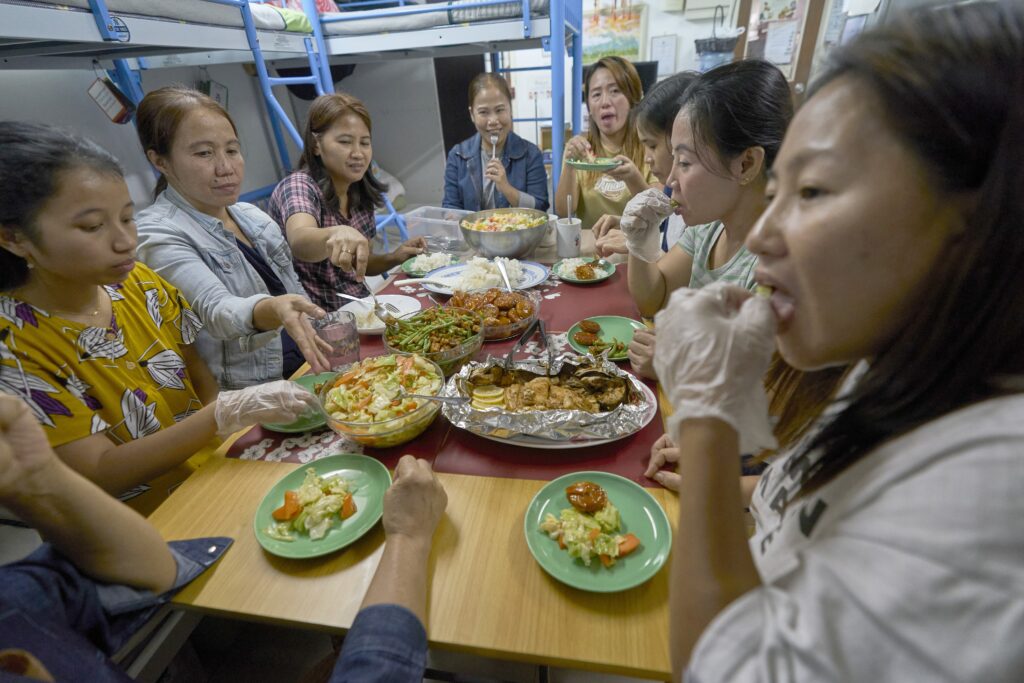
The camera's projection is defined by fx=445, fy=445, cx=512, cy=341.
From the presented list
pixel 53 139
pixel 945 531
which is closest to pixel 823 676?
pixel 945 531

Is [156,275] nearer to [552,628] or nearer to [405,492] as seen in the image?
[405,492]

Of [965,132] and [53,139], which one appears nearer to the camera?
[965,132]

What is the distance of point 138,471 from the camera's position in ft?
4.31

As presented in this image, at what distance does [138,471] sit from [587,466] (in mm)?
1313

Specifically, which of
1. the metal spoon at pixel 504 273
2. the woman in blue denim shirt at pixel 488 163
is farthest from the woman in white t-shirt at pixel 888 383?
the woman in blue denim shirt at pixel 488 163

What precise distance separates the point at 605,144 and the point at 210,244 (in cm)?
288

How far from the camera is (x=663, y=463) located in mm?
1157

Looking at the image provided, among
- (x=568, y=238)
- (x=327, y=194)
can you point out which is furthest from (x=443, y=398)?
(x=327, y=194)

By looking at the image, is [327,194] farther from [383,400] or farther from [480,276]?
[383,400]

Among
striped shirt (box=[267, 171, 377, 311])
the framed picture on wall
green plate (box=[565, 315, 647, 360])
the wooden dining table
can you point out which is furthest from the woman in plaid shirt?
the framed picture on wall

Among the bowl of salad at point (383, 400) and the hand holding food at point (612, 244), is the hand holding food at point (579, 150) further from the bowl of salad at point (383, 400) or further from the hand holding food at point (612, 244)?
the bowl of salad at point (383, 400)

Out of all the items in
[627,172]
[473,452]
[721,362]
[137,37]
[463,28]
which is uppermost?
[463,28]

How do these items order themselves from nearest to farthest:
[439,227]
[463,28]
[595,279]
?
[595,279], [439,227], [463,28]

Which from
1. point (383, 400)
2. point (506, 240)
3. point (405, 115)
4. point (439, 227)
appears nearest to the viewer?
point (383, 400)
